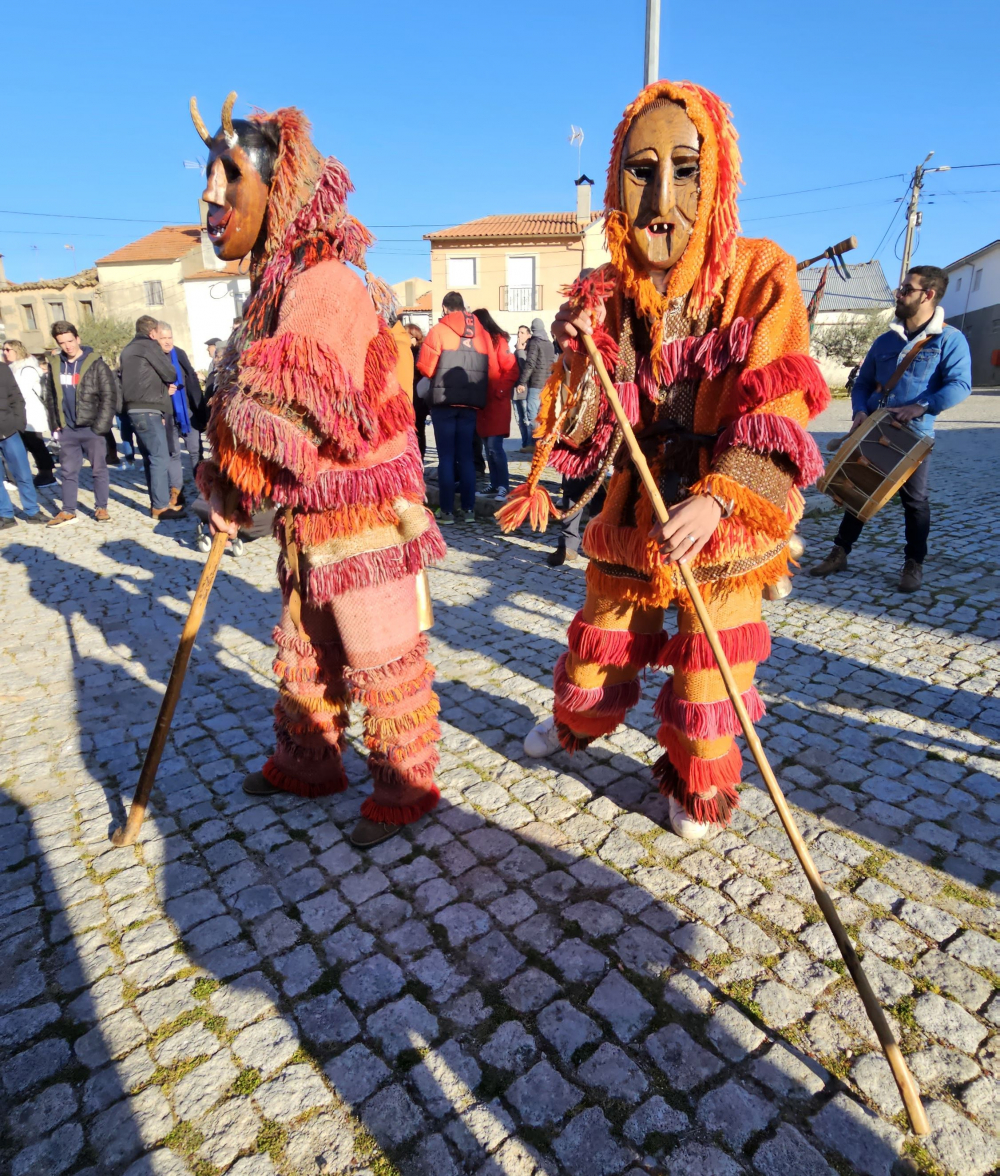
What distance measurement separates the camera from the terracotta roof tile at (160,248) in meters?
39.2

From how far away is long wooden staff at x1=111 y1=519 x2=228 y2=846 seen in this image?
7.56 feet

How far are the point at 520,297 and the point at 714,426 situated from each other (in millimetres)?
35105

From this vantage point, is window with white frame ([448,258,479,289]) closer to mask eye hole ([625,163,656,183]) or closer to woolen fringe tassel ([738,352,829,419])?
mask eye hole ([625,163,656,183])

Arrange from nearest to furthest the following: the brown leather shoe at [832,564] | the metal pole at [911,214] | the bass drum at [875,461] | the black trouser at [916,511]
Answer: the bass drum at [875,461]
the black trouser at [916,511]
the brown leather shoe at [832,564]
the metal pole at [911,214]

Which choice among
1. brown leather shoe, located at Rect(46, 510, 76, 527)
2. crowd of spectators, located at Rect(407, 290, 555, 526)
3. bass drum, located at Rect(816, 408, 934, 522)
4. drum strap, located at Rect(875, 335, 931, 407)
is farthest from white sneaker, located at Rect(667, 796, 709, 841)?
brown leather shoe, located at Rect(46, 510, 76, 527)

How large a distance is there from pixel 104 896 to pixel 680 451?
2449mm

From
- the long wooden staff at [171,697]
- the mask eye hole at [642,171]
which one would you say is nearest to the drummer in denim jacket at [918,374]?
the mask eye hole at [642,171]

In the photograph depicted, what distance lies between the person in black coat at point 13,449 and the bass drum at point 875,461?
25.1ft

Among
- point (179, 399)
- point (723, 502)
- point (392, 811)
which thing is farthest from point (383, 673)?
point (179, 399)

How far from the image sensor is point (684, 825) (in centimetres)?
254

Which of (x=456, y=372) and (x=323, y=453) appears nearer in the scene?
(x=323, y=453)

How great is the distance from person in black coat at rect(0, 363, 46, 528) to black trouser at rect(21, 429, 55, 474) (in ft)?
4.71

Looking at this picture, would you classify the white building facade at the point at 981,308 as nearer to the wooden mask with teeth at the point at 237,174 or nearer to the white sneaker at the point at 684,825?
the white sneaker at the point at 684,825

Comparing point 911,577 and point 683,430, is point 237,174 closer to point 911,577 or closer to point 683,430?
point 683,430
